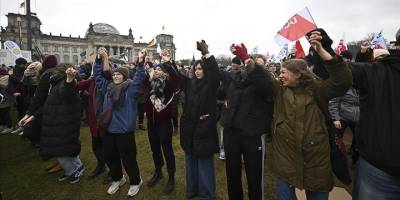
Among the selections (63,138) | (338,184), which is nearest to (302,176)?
(338,184)

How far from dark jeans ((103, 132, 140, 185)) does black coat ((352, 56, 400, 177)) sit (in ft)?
11.7

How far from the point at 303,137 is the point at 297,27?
215 inches

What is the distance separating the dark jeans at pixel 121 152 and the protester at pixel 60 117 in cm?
86

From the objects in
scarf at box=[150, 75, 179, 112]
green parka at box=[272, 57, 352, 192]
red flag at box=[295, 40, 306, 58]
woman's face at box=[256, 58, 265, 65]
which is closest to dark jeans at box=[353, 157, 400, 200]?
green parka at box=[272, 57, 352, 192]

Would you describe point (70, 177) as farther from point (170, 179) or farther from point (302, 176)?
Answer: point (302, 176)

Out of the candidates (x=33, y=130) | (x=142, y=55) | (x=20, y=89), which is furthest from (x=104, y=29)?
(x=142, y=55)

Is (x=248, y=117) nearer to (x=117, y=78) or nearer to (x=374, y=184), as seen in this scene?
(x=374, y=184)

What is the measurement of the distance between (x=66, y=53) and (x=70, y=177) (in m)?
93.1

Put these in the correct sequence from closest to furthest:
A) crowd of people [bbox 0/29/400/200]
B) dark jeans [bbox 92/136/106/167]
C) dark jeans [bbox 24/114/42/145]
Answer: crowd of people [bbox 0/29/400/200]
dark jeans [bbox 92/136/106/167]
dark jeans [bbox 24/114/42/145]

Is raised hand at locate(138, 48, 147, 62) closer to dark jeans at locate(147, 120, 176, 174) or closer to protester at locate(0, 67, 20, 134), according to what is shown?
dark jeans at locate(147, 120, 176, 174)

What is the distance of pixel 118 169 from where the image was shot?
16.5 ft

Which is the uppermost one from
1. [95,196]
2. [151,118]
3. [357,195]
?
[151,118]

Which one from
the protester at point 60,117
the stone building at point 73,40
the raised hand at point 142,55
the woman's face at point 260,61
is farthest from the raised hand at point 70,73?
the stone building at point 73,40

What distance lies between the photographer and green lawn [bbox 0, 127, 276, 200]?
15.8 feet
